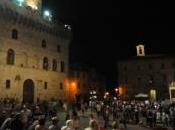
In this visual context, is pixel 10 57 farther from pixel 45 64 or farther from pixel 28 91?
pixel 45 64

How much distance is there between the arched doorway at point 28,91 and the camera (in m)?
40.4

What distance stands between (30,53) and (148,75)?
3521cm

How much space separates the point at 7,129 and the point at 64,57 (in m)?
37.0

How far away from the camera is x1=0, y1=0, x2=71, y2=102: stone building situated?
38375 mm

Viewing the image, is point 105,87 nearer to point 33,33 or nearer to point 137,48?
point 137,48

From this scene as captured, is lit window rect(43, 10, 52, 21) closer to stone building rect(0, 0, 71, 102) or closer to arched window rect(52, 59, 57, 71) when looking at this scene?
stone building rect(0, 0, 71, 102)

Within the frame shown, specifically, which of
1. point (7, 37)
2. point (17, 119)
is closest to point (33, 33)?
point (7, 37)

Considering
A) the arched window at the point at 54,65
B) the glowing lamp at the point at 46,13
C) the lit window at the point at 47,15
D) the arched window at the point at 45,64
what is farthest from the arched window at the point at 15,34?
the arched window at the point at 54,65

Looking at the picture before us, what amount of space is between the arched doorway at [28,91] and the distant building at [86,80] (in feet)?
69.3

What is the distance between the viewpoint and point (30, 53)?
41.8m

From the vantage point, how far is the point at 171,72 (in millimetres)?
67688

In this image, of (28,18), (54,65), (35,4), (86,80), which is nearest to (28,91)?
(54,65)

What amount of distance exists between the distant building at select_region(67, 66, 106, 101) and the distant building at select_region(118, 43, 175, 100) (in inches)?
274

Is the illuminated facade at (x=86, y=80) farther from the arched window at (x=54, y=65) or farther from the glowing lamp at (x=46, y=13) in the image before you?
the glowing lamp at (x=46, y=13)
